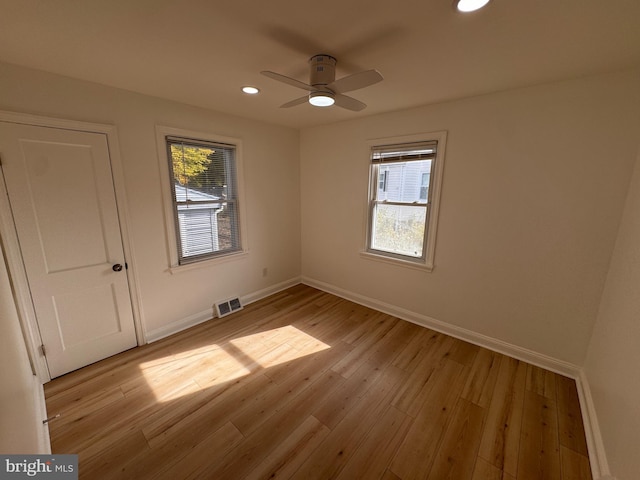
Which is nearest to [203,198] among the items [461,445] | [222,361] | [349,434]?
[222,361]

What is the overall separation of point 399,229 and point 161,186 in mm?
2709

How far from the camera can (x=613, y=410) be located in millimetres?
1479

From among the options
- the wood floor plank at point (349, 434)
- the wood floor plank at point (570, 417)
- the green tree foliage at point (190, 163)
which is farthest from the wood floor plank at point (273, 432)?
the green tree foliage at point (190, 163)

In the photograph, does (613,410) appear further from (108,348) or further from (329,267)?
(108,348)

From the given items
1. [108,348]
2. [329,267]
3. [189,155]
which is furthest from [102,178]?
[329,267]

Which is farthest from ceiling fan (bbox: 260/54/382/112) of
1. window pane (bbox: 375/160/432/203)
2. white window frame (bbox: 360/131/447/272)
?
window pane (bbox: 375/160/432/203)

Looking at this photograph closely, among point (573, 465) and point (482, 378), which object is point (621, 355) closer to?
point (573, 465)

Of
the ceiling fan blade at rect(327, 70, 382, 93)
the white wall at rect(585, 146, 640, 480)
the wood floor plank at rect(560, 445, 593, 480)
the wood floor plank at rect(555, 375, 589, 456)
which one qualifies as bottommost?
the wood floor plank at rect(560, 445, 593, 480)

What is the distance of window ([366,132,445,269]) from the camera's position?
2783mm

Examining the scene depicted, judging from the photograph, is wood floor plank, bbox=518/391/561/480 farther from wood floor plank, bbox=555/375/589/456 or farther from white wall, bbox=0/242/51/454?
white wall, bbox=0/242/51/454

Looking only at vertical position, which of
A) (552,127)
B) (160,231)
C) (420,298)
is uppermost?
(552,127)

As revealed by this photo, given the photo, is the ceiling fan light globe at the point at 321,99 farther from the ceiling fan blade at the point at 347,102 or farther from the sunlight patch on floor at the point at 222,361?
the sunlight patch on floor at the point at 222,361

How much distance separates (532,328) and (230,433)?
2706 millimetres

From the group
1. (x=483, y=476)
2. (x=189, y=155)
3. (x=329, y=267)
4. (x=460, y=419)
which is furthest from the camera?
(x=329, y=267)
